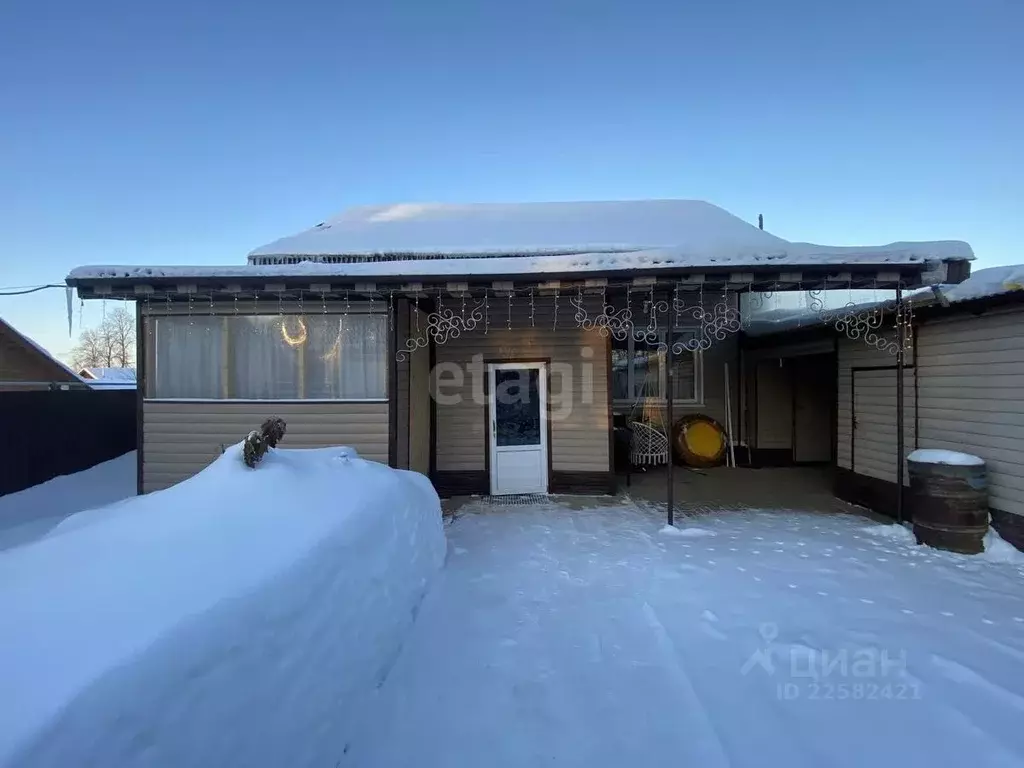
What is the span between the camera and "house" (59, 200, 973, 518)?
570 cm

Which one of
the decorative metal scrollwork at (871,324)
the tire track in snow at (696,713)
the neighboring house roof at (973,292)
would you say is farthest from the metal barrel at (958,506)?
the tire track in snow at (696,713)

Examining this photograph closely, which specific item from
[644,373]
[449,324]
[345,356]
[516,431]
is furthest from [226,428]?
[644,373]

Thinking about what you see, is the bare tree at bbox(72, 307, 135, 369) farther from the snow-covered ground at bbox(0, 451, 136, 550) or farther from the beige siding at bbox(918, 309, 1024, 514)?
the beige siding at bbox(918, 309, 1024, 514)

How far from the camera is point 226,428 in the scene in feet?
21.9

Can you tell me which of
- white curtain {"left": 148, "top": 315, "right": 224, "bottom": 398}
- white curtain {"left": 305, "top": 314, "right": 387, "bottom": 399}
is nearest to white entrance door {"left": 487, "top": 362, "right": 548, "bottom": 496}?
white curtain {"left": 305, "top": 314, "right": 387, "bottom": 399}

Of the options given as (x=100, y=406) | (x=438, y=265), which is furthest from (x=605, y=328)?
(x=100, y=406)

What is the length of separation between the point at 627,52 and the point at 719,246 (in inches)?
255

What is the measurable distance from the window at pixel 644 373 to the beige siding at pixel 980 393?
4.87 meters

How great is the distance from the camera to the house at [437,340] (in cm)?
570

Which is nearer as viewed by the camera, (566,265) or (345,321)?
(566,265)

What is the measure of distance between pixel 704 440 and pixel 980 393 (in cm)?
514

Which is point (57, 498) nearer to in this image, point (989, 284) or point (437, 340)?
point (437, 340)

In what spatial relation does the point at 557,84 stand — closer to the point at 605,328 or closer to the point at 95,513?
the point at 605,328

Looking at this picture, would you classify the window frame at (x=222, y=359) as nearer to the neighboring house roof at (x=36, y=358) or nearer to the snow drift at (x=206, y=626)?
the snow drift at (x=206, y=626)
